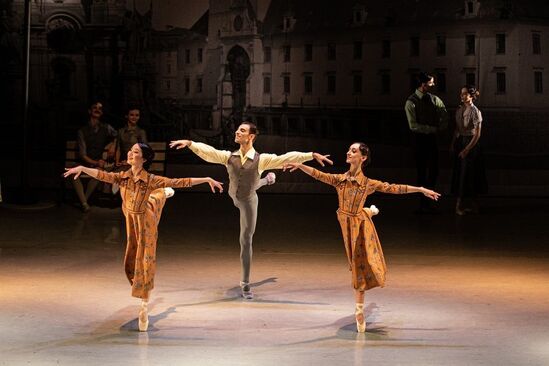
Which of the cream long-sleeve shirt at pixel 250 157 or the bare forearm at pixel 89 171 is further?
the cream long-sleeve shirt at pixel 250 157

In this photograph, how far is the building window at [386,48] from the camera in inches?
688

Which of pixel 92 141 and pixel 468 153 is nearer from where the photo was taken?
pixel 468 153

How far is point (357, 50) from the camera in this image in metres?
17.6

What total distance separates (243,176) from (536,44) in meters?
10.2

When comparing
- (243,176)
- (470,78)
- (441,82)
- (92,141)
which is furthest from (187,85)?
(243,176)

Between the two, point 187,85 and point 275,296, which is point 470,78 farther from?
point 275,296

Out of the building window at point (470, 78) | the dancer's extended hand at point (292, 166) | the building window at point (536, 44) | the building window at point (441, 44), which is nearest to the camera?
the dancer's extended hand at point (292, 166)

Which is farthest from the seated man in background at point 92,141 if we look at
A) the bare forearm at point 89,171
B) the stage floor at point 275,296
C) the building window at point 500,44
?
the bare forearm at point 89,171

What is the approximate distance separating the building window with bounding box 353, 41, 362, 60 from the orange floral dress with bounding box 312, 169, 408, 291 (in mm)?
10636

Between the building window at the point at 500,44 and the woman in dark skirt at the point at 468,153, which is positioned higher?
the building window at the point at 500,44

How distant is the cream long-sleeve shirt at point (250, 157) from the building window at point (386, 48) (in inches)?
387

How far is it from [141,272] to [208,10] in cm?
1109

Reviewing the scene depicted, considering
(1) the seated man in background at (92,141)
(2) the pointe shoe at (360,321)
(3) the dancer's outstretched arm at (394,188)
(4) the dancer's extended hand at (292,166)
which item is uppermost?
(1) the seated man in background at (92,141)

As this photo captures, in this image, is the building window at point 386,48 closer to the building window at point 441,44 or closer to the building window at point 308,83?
the building window at point 441,44
